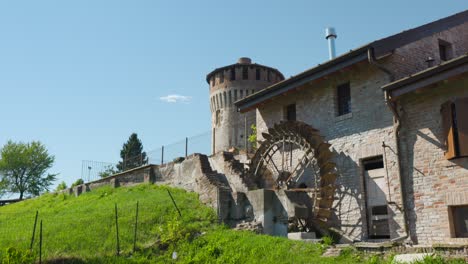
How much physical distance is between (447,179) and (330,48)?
918cm

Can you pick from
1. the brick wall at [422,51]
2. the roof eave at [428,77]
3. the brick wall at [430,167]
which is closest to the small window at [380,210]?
the brick wall at [430,167]

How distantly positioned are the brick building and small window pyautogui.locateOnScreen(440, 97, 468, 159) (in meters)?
0.02

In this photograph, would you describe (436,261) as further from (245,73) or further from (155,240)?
(245,73)

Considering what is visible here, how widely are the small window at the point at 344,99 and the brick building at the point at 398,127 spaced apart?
0.03 m

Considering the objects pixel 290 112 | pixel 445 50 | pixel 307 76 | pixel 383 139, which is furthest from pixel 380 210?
pixel 445 50

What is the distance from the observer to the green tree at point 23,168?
4950 centimetres

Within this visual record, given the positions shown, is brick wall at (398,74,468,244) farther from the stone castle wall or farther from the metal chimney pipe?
the metal chimney pipe

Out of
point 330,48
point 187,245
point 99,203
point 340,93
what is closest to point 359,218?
point 340,93

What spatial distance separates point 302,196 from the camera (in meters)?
14.2

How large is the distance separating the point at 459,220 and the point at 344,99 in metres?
5.34

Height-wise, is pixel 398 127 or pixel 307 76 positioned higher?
pixel 307 76

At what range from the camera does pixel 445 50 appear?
48.2ft

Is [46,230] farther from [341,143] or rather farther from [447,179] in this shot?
[447,179]

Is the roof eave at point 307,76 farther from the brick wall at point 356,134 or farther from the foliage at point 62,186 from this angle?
the foliage at point 62,186
